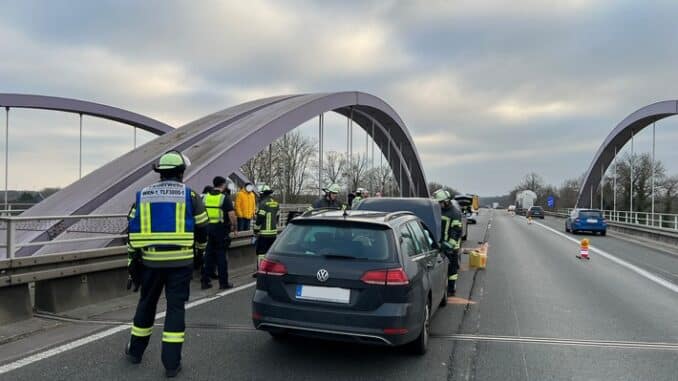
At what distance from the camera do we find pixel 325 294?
4.41 m

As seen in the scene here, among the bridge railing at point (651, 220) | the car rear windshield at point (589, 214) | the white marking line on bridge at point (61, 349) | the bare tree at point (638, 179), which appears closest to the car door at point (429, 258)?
the white marking line on bridge at point (61, 349)

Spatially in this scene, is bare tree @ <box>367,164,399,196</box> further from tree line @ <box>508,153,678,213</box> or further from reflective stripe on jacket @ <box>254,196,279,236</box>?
reflective stripe on jacket @ <box>254,196,279,236</box>

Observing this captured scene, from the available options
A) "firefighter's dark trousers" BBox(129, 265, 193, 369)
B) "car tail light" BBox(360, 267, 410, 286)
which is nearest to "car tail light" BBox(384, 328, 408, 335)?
"car tail light" BBox(360, 267, 410, 286)

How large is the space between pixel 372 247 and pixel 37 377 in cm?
292

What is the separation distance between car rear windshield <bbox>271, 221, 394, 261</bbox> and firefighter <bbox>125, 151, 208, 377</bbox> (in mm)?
875

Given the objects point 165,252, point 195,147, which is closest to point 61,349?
point 165,252

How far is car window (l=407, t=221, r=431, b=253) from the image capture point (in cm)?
552

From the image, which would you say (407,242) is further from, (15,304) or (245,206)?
(245,206)

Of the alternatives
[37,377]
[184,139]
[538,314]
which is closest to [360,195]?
[184,139]

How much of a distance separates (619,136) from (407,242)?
4606cm

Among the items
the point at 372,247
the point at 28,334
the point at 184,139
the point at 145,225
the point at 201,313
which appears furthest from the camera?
the point at 184,139

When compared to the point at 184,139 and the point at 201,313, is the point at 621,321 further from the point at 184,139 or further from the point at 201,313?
the point at 184,139

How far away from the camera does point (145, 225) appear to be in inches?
170

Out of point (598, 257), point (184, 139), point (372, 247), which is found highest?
point (184, 139)
